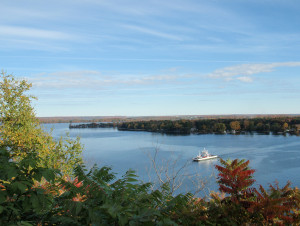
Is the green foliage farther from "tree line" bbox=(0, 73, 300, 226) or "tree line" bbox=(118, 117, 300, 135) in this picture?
"tree line" bbox=(118, 117, 300, 135)

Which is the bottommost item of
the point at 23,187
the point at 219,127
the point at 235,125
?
the point at 219,127

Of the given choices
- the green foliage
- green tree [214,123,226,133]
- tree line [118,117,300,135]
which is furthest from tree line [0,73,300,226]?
tree line [118,117,300,135]

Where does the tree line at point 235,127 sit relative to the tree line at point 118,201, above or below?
below

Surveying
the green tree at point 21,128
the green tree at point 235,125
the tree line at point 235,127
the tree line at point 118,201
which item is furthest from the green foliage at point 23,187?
the green tree at point 235,125

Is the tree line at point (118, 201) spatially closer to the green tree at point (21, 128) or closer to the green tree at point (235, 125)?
the green tree at point (21, 128)

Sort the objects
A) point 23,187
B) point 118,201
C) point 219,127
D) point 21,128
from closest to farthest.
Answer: point 23,187
point 118,201
point 21,128
point 219,127

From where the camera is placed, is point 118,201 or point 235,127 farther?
point 235,127

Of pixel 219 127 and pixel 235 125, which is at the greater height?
pixel 235 125

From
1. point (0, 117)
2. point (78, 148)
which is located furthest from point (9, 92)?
point (78, 148)

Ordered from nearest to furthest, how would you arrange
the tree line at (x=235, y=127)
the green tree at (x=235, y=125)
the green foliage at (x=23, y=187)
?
the green foliage at (x=23, y=187), the tree line at (x=235, y=127), the green tree at (x=235, y=125)

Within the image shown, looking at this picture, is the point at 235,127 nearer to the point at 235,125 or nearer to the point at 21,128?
the point at 235,125

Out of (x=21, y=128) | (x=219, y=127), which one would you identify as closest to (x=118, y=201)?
(x=21, y=128)

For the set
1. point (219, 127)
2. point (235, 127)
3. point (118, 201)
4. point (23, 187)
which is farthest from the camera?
point (235, 127)

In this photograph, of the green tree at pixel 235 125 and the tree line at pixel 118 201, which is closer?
the tree line at pixel 118 201
